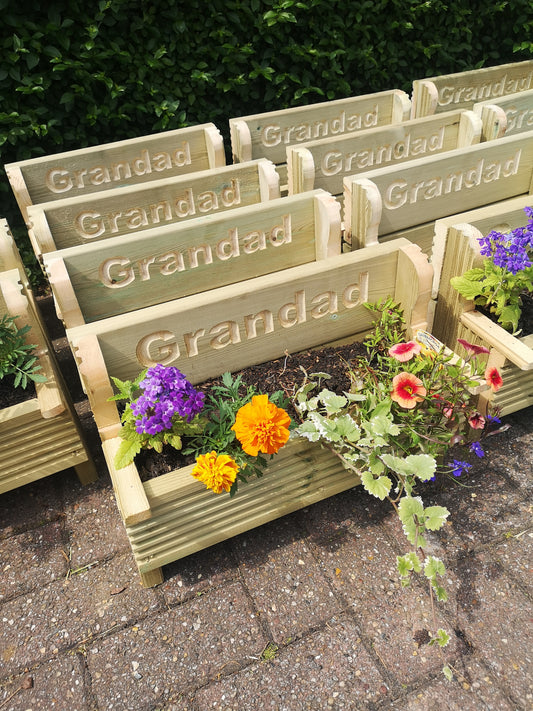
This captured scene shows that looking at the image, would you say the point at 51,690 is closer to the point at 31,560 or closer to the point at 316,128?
the point at 31,560

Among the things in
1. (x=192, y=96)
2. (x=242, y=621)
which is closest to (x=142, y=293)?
(x=242, y=621)

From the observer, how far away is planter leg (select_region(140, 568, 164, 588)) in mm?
1965

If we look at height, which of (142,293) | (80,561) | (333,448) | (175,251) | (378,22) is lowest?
(80,561)

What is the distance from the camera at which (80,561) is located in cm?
214

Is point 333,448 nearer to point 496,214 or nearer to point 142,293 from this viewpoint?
point 142,293

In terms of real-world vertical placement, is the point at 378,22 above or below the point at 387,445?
above

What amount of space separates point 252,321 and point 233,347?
0.13 meters

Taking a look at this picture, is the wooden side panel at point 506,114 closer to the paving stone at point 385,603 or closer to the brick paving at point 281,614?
the brick paving at point 281,614

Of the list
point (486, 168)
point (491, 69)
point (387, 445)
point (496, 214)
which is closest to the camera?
point (387, 445)

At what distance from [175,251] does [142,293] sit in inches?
9.0

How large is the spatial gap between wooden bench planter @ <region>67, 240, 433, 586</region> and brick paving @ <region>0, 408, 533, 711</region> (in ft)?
0.61

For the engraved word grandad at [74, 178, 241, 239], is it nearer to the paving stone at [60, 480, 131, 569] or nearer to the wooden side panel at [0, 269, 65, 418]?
the wooden side panel at [0, 269, 65, 418]

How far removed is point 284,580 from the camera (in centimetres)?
200

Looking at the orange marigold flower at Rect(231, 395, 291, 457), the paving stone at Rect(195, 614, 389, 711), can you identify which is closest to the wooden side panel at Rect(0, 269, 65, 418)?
the orange marigold flower at Rect(231, 395, 291, 457)
